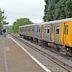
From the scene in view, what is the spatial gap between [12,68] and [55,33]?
12.7 meters

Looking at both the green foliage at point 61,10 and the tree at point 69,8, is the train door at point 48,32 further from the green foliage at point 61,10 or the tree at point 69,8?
the green foliage at point 61,10

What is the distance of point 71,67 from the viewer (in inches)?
722

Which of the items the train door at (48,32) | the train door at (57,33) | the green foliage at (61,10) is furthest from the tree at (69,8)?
the train door at (57,33)

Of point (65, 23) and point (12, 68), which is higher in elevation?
point (65, 23)

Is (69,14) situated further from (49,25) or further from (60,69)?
(60,69)

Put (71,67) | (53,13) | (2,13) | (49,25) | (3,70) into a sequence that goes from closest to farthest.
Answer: (3,70)
(71,67)
(49,25)
(53,13)
(2,13)

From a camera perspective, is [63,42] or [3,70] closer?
[3,70]

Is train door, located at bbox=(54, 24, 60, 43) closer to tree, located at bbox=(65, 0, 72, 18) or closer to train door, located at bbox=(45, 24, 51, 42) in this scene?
train door, located at bbox=(45, 24, 51, 42)

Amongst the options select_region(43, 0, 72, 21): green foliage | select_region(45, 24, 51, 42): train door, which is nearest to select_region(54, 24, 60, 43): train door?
select_region(45, 24, 51, 42): train door

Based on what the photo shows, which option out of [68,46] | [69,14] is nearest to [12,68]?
[68,46]

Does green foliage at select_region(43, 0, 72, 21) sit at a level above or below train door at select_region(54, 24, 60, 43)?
above

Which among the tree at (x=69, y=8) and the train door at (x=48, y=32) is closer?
the train door at (x=48, y=32)

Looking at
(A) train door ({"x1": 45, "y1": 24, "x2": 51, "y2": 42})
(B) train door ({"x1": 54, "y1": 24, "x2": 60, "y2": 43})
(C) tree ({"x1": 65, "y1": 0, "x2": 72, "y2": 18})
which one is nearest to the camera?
(B) train door ({"x1": 54, "y1": 24, "x2": 60, "y2": 43})

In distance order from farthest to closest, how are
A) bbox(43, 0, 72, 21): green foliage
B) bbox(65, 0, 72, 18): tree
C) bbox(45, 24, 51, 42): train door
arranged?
1. bbox(43, 0, 72, 21): green foliage
2. bbox(65, 0, 72, 18): tree
3. bbox(45, 24, 51, 42): train door
